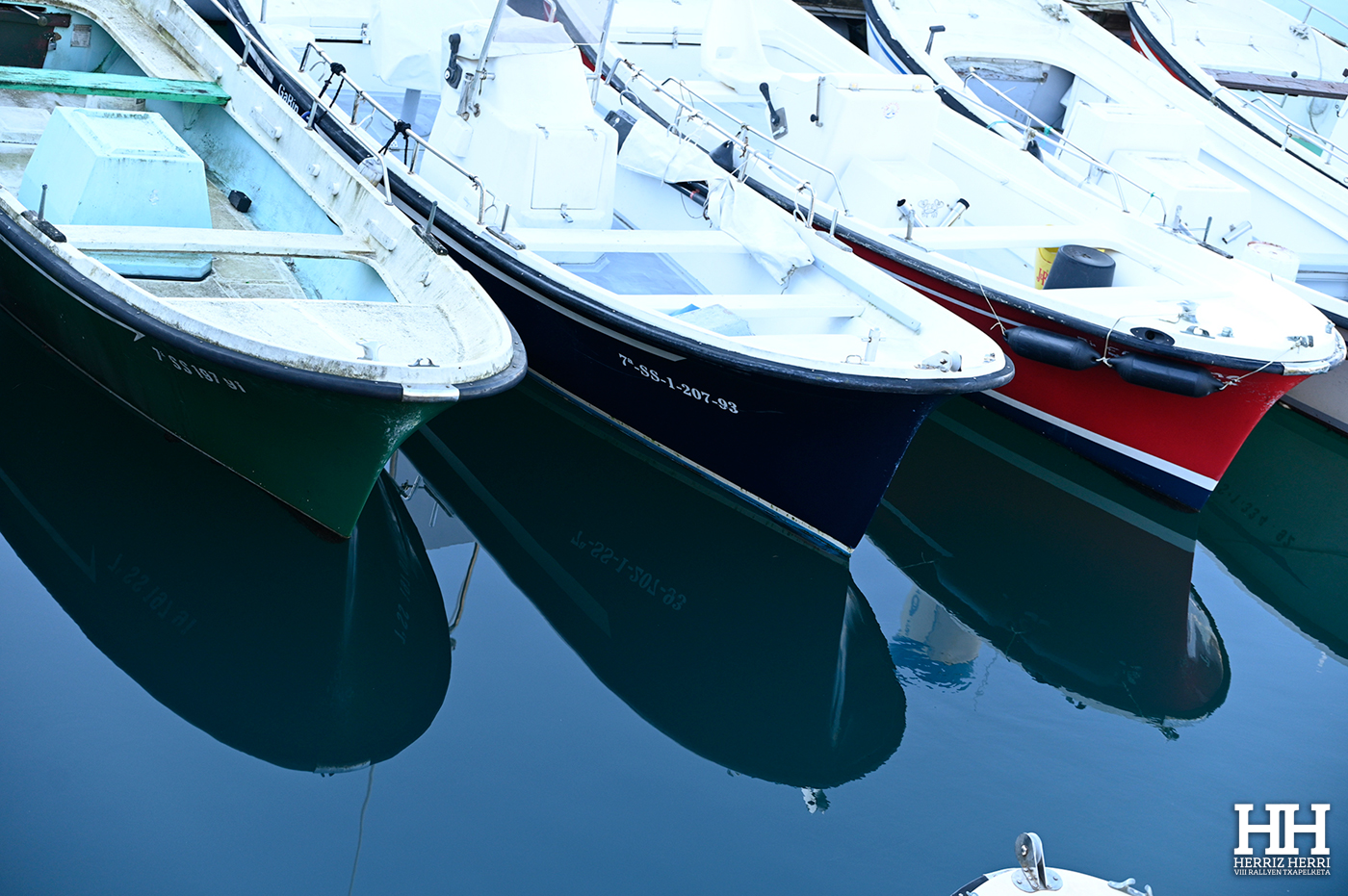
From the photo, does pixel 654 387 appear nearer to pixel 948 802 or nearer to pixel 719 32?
pixel 948 802

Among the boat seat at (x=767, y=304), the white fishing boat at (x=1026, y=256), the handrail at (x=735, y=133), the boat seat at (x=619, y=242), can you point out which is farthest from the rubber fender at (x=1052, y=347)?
the boat seat at (x=619, y=242)

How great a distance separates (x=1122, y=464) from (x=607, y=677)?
11.6ft

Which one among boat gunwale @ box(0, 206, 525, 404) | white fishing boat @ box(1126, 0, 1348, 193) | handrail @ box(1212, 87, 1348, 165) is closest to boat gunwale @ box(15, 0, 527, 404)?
boat gunwale @ box(0, 206, 525, 404)

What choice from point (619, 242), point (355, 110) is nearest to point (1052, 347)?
point (619, 242)

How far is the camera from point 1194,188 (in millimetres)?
8344

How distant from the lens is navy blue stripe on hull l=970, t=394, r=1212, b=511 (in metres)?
7.20

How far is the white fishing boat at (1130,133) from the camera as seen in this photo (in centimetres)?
840

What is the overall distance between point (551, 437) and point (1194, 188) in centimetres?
457

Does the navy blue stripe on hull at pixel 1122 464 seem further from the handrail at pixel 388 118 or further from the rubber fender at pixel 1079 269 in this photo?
the handrail at pixel 388 118

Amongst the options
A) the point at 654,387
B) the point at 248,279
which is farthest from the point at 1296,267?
the point at 248,279

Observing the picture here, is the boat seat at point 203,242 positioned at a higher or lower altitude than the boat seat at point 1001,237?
lower

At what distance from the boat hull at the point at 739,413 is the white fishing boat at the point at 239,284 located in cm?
78

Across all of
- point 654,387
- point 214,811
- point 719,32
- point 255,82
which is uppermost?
point 719,32

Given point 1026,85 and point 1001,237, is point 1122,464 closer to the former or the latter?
point 1001,237
